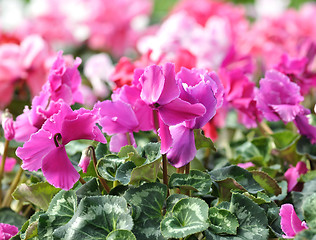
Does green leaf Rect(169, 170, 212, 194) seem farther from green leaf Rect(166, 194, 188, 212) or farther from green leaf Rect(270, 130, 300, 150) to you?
green leaf Rect(270, 130, 300, 150)

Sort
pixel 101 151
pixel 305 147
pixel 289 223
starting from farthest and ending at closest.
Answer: pixel 305 147 → pixel 101 151 → pixel 289 223

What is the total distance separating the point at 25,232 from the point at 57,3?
6.60 feet

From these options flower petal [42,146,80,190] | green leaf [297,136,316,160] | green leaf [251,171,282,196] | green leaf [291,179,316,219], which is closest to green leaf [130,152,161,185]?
flower petal [42,146,80,190]

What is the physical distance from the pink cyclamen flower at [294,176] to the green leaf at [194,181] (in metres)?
0.26

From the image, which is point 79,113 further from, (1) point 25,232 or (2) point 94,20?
(2) point 94,20

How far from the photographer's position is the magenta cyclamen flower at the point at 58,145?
83cm

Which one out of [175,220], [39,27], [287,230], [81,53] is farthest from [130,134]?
[81,53]

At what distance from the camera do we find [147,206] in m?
0.84

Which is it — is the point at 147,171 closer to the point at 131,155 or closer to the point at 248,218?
the point at 131,155

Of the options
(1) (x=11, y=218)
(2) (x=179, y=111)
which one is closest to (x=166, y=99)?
(2) (x=179, y=111)

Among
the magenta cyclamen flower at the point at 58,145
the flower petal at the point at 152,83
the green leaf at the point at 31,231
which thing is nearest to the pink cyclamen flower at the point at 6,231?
the green leaf at the point at 31,231

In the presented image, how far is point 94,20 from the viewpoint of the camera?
2641 mm

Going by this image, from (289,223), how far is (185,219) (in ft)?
0.55

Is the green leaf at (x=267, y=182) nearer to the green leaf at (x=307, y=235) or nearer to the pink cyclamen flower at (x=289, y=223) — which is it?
the pink cyclamen flower at (x=289, y=223)
